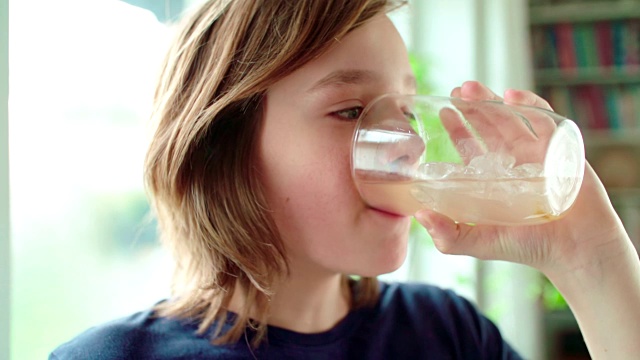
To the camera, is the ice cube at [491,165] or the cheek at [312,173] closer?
the ice cube at [491,165]

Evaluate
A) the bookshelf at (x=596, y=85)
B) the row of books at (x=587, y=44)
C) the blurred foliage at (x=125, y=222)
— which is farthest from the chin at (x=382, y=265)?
the row of books at (x=587, y=44)

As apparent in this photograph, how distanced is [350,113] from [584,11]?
258 cm

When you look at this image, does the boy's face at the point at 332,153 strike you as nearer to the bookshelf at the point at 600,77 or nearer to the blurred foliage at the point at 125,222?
the blurred foliage at the point at 125,222

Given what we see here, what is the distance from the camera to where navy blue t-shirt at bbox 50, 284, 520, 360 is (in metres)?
0.87

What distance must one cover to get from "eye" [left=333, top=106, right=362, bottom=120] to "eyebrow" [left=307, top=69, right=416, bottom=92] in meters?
0.04

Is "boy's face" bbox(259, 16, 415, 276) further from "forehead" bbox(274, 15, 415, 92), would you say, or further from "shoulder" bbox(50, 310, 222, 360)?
"shoulder" bbox(50, 310, 222, 360)

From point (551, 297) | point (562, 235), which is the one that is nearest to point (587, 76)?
point (551, 297)

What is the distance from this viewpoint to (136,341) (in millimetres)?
880

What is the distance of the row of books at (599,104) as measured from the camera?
116 inches

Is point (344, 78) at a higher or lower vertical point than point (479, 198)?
higher

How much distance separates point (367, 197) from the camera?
2.82 feet

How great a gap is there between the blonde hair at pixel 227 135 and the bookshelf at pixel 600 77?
238 centimetres

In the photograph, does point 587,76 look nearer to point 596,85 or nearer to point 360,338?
point 596,85

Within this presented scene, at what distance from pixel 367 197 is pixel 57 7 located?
2.01ft
